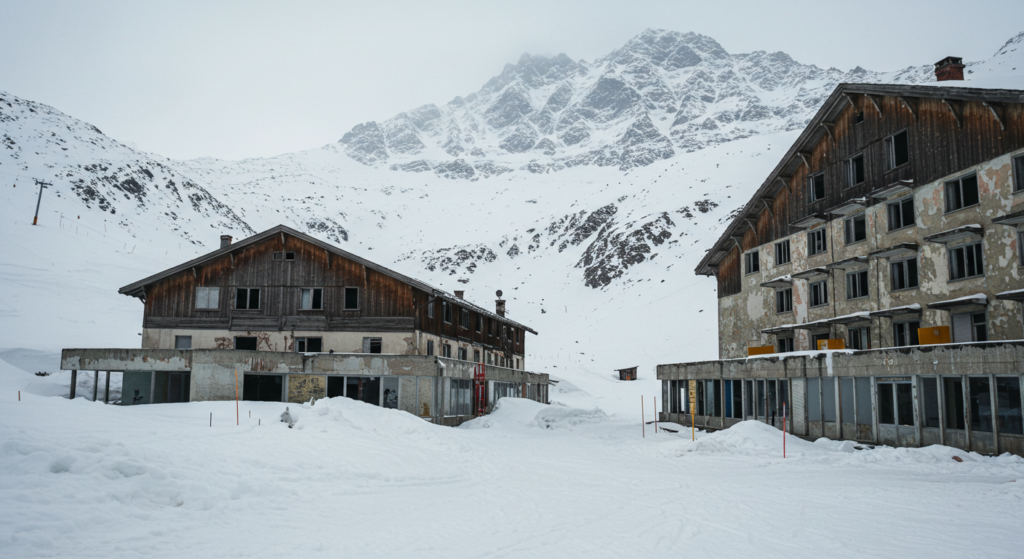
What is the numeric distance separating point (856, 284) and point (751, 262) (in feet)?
26.0

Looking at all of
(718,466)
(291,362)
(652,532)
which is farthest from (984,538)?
(291,362)

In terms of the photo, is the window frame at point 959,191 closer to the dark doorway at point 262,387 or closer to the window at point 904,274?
the window at point 904,274

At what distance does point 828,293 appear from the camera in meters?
33.3

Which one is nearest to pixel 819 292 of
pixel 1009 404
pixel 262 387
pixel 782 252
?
pixel 782 252

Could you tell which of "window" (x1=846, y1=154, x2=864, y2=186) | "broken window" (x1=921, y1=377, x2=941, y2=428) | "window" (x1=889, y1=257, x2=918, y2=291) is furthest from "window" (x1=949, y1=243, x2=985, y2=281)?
"window" (x1=846, y1=154, x2=864, y2=186)

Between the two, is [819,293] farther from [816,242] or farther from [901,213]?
[901,213]

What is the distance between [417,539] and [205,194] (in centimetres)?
12677

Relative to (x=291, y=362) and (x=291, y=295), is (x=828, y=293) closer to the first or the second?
(x=291, y=362)

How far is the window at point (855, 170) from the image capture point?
3164 cm

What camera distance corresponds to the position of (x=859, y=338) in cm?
3177

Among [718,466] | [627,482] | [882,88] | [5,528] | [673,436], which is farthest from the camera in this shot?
[673,436]

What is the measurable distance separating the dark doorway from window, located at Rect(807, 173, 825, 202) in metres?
27.4

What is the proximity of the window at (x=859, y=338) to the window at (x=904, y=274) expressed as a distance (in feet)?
8.73

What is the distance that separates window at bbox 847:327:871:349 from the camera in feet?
102
